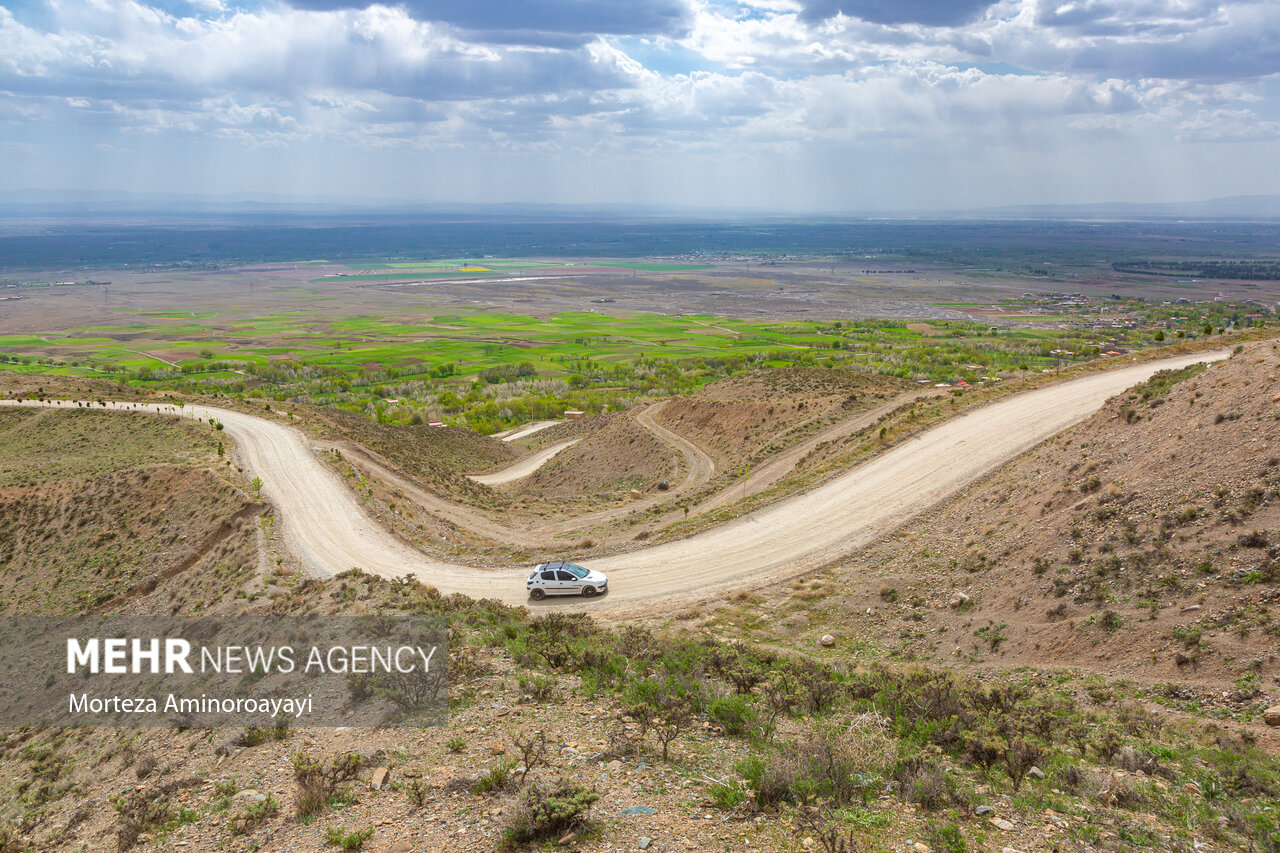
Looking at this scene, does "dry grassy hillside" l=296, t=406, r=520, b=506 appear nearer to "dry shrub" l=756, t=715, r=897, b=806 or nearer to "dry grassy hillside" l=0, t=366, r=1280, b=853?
"dry grassy hillside" l=0, t=366, r=1280, b=853

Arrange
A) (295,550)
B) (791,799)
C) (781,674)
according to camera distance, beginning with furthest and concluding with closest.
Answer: (295,550) → (781,674) → (791,799)

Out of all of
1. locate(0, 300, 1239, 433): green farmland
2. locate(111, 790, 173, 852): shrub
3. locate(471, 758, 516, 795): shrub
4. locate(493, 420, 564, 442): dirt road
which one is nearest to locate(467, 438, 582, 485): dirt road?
locate(493, 420, 564, 442): dirt road

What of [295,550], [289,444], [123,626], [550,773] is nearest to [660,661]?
[550,773]

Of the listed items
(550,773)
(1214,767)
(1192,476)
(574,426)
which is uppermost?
(1192,476)

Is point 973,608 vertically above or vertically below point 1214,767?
below

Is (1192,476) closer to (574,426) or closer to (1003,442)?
(1003,442)

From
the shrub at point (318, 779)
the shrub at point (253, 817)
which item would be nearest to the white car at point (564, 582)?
the shrub at point (318, 779)
